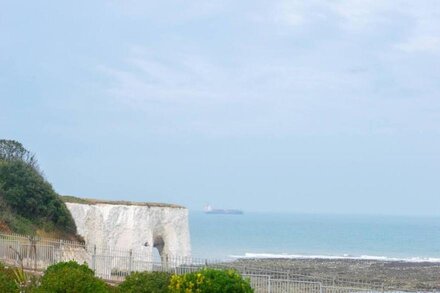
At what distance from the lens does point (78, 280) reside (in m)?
18.0

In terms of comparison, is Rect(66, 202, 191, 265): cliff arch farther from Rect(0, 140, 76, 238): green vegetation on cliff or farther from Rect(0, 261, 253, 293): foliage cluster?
Rect(0, 261, 253, 293): foliage cluster

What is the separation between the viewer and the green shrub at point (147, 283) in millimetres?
18609

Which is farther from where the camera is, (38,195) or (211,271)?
(38,195)

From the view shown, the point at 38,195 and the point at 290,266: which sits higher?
the point at 38,195

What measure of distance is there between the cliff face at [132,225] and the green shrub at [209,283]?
2482 cm

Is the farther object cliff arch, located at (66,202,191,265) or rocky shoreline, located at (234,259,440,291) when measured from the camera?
rocky shoreline, located at (234,259,440,291)

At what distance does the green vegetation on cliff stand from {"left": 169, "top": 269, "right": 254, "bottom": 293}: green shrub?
874 inches

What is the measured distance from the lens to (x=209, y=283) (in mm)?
17344

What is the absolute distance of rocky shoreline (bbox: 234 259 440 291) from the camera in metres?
49.2

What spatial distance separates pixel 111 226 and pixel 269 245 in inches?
2530

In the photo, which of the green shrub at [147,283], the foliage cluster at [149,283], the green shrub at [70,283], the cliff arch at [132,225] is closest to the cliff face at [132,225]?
the cliff arch at [132,225]

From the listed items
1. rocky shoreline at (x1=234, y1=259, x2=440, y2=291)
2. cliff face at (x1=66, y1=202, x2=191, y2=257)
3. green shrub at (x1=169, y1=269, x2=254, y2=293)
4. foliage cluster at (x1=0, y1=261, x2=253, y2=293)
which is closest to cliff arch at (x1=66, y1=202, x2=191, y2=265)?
cliff face at (x1=66, y1=202, x2=191, y2=257)

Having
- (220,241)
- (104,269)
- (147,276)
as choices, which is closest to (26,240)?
(104,269)

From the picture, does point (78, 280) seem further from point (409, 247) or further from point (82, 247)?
point (409, 247)
